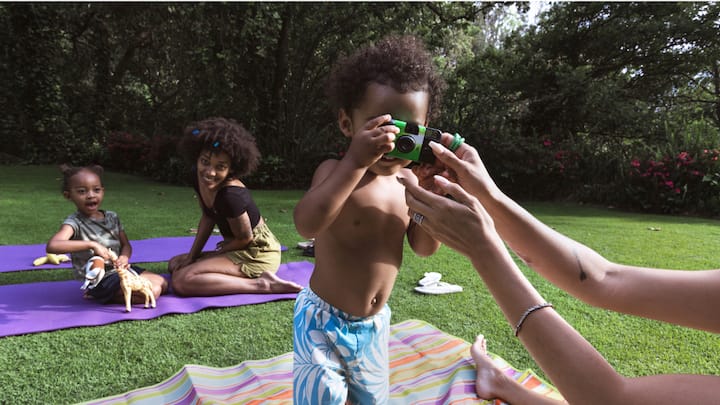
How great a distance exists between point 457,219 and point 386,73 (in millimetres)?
827

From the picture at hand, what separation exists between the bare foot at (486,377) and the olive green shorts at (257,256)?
2380mm

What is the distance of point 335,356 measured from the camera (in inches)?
72.9

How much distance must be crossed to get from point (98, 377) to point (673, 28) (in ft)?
52.3

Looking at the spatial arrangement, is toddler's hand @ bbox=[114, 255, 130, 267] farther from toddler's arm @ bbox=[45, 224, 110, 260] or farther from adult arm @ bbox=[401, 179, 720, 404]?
adult arm @ bbox=[401, 179, 720, 404]

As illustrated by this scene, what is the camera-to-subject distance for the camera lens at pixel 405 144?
1.64m

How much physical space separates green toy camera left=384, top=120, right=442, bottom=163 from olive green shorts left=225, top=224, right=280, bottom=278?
2.99 meters

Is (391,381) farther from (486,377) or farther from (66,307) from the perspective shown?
(66,307)

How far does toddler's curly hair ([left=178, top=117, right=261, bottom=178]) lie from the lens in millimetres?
4059

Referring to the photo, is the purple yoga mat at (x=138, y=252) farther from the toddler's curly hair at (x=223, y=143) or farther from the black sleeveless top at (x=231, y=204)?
the toddler's curly hair at (x=223, y=143)

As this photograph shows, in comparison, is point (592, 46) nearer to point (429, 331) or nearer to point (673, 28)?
point (673, 28)

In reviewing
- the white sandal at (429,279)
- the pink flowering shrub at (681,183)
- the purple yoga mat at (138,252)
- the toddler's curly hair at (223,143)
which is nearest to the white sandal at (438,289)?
the white sandal at (429,279)

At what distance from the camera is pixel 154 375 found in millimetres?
2736

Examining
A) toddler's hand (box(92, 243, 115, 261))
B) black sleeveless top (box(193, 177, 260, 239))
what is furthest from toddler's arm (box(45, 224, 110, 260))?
black sleeveless top (box(193, 177, 260, 239))

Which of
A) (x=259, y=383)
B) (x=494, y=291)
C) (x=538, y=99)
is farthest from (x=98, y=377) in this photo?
(x=538, y=99)
